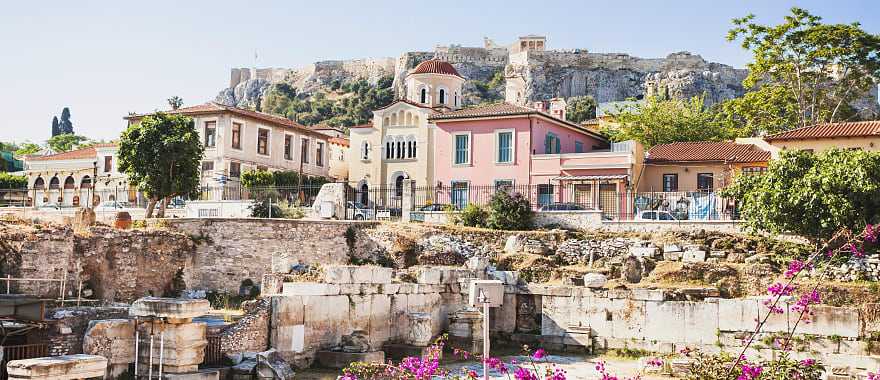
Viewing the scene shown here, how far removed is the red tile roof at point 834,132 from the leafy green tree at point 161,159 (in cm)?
2308

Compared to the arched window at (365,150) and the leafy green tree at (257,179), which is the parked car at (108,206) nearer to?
the leafy green tree at (257,179)

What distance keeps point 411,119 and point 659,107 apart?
14023 millimetres

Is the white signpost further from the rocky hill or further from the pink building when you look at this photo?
the rocky hill

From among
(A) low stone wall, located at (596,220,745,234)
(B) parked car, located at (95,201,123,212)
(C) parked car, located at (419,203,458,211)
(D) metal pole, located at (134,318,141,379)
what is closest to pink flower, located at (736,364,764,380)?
(D) metal pole, located at (134,318,141,379)

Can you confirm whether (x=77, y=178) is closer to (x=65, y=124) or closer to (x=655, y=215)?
(x=655, y=215)

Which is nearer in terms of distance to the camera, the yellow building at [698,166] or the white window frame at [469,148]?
the yellow building at [698,166]

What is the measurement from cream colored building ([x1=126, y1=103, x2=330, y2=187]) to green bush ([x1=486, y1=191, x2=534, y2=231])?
1744 cm

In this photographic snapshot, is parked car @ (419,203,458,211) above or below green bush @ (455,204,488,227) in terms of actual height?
above

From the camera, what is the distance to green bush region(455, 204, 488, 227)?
31.4m

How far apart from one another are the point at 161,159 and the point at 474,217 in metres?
13.6

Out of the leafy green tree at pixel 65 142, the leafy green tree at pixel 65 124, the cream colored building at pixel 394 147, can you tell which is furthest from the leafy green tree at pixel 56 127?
the cream colored building at pixel 394 147

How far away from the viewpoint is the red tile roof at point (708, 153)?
36.3 metres

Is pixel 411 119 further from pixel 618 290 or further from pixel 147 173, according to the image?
pixel 618 290

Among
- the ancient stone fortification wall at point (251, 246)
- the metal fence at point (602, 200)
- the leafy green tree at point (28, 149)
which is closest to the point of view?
the ancient stone fortification wall at point (251, 246)
